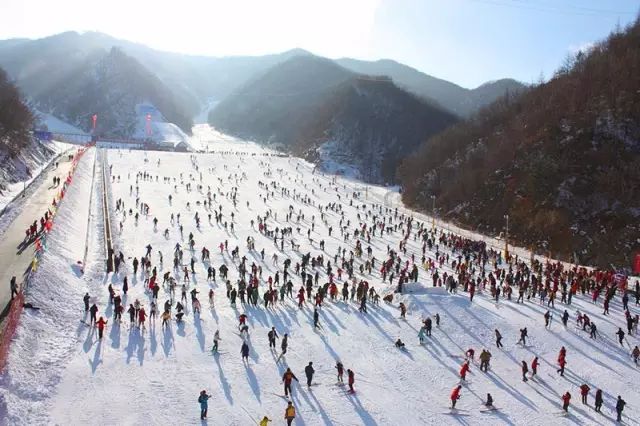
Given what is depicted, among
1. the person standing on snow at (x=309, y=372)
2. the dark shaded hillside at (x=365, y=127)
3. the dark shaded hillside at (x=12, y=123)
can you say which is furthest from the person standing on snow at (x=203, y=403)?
the dark shaded hillside at (x=365, y=127)

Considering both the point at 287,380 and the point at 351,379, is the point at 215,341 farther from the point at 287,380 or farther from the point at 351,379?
the point at 351,379

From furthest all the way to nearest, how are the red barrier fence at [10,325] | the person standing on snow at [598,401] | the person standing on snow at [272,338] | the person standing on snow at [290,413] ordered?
the person standing on snow at [272,338] → the person standing on snow at [598,401] → the red barrier fence at [10,325] → the person standing on snow at [290,413]

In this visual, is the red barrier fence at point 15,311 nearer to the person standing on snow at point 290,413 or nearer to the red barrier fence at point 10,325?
the red barrier fence at point 10,325

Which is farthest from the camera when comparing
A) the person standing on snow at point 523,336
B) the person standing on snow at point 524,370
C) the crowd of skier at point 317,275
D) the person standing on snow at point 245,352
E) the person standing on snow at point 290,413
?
the person standing on snow at point 523,336

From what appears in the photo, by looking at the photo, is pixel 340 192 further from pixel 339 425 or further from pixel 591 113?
pixel 339 425

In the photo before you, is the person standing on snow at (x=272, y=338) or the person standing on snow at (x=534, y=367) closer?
the person standing on snow at (x=534, y=367)

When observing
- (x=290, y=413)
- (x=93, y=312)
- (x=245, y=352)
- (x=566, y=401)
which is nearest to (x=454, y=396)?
(x=566, y=401)
